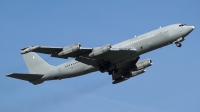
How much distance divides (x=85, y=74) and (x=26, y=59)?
12512 millimetres

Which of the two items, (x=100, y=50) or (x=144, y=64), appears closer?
(x=100, y=50)

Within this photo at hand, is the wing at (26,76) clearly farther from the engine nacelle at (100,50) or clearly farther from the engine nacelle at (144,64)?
the engine nacelle at (144,64)

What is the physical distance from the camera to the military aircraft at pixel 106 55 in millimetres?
71562

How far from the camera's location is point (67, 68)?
258 feet

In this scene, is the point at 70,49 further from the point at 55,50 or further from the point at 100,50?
the point at 100,50

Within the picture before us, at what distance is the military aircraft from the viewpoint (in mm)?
71562

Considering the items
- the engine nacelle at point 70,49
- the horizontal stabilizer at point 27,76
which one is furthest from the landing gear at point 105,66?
the horizontal stabilizer at point 27,76

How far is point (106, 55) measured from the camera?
73.4m

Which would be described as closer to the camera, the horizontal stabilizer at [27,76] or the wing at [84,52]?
the wing at [84,52]

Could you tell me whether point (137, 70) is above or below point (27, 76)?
above

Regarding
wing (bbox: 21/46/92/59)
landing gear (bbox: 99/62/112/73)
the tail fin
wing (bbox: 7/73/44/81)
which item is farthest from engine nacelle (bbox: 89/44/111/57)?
the tail fin

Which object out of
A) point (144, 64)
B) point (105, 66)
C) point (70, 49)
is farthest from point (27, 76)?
point (144, 64)

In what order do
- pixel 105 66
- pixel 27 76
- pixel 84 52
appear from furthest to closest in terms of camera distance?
pixel 27 76 < pixel 105 66 < pixel 84 52

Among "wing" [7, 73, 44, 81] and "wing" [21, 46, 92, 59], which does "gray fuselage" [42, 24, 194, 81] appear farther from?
"wing" [7, 73, 44, 81]
